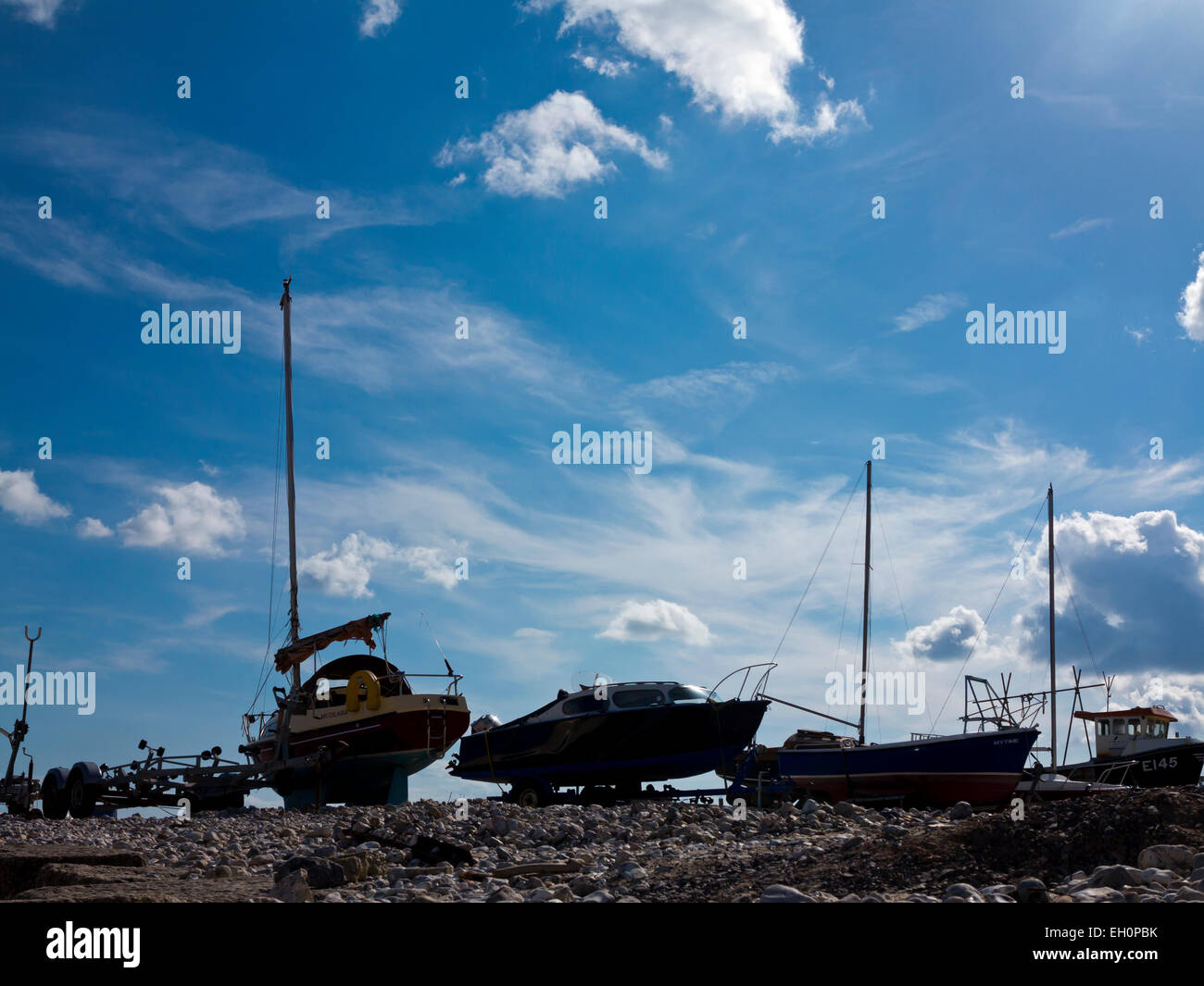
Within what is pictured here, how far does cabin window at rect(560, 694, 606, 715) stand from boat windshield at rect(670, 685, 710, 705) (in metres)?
1.48

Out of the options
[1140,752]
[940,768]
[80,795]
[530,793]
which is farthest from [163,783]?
[1140,752]

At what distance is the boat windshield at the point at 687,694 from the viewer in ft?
71.7

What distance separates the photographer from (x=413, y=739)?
28406mm

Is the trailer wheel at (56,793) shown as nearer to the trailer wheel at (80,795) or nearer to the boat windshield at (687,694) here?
the trailer wheel at (80,795)

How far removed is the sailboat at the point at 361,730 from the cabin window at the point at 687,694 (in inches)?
364

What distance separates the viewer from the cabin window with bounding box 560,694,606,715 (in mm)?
21750

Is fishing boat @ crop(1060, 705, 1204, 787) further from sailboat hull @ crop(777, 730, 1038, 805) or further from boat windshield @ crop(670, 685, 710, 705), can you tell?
boat windshield @ crop(670, 685, 710, 705)

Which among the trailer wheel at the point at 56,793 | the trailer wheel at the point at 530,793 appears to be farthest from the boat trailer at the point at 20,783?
the trailer wheel at the point at 530,793

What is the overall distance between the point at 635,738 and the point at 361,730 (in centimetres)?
1044

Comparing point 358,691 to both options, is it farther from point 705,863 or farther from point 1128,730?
point 1128,730

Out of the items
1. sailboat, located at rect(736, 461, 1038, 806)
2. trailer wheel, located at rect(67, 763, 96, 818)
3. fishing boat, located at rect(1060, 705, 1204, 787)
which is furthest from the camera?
fishing boat, located at rect(1060, 705, 1204, 787)

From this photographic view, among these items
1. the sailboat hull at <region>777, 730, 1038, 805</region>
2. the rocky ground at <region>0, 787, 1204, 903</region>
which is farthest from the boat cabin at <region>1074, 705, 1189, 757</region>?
the rocky ground at <region>0, 787, 1204, 903</region>
